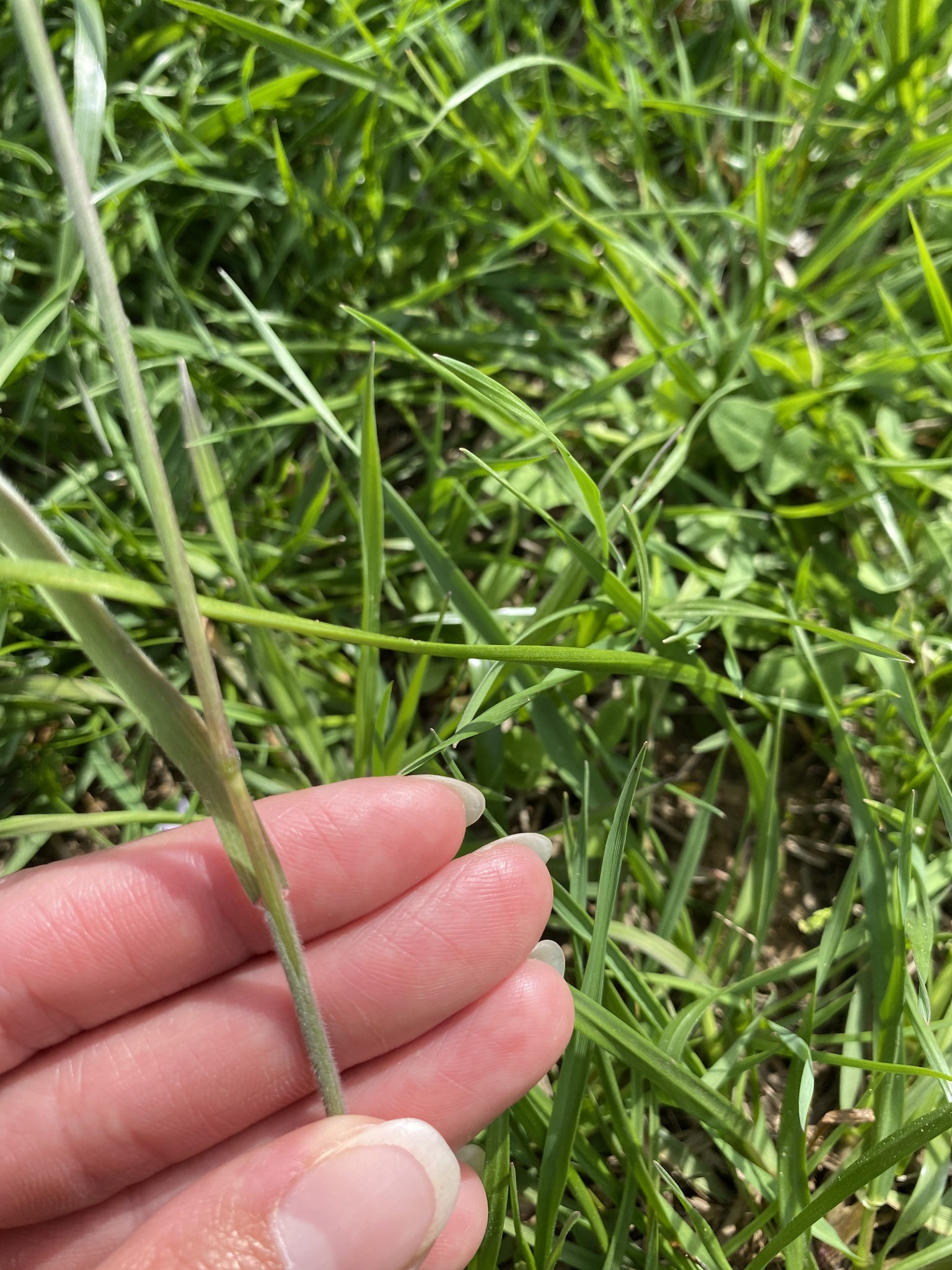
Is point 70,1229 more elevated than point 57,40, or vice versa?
point 57,40

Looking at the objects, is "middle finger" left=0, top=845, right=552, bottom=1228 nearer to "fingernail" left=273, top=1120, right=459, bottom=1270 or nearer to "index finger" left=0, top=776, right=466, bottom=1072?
"index finger" left=0, top=776, right=466, bottom=1072

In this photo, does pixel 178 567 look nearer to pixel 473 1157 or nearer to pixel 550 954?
pixel 550 954

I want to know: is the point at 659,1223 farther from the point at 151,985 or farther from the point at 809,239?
the point at 809,239

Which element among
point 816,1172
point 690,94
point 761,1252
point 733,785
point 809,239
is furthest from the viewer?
point 809,239

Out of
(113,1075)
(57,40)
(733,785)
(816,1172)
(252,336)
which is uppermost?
(57,40)

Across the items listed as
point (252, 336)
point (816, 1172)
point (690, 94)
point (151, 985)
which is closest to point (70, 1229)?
point (151, 985)

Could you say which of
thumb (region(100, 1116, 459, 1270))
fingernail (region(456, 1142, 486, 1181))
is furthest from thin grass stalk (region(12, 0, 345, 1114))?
fingernail (region(456, 1142, 486, 1181))
